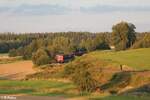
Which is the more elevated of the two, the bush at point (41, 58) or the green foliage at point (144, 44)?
the green foliage at point (144, 44)

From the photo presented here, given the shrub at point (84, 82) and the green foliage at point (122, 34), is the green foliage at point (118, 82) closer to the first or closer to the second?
the shrub at point (84, 82)

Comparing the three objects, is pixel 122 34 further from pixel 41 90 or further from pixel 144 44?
pixel 41 90

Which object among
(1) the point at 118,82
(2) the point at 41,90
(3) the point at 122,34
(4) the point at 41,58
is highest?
(3) the point at 122,34

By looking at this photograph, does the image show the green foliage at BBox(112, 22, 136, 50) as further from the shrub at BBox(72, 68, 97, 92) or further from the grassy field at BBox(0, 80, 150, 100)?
the shrub at BBox(72, 68, 97, 92)

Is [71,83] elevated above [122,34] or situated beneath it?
situated beneath

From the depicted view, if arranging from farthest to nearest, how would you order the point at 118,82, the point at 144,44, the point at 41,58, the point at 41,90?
the point at 144,44 → the point at 41,58 → the point at 118,82 → the point at 41,90

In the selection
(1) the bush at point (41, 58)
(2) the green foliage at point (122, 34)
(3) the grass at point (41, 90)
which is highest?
(2) the green foliage at point (122, 34)

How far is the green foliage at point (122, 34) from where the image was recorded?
11250cm

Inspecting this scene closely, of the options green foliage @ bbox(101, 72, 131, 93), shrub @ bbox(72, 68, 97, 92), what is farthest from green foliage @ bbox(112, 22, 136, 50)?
shrub @ bbox(72, 68, 97, 92)

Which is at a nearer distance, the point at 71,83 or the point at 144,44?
the point at 71,83

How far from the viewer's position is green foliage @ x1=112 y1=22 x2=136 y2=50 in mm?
112500

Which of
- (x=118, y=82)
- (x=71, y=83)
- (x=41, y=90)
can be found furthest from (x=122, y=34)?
Answer: (x=41, y=90)

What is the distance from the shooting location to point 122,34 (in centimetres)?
11256

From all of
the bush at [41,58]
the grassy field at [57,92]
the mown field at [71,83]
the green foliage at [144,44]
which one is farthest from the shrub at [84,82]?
the green foliage at [144,44]
